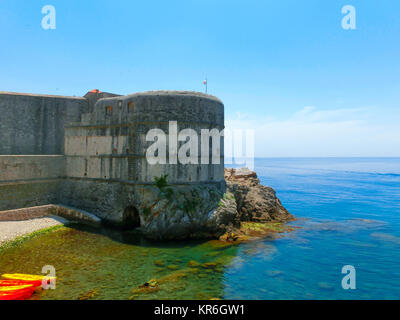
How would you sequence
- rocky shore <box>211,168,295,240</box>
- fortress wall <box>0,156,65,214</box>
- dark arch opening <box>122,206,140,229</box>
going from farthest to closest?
dark arch opening <box>122,206,140,229</box> → fortress wall <box>0,156,65,214</box> → rocky shore <box>211,168,295,240</box>

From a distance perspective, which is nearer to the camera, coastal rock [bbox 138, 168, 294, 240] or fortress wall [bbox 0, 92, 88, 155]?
coastal rock [bbox 138, 168, 294, 240]

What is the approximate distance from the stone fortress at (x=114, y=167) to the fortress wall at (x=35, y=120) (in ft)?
0.25

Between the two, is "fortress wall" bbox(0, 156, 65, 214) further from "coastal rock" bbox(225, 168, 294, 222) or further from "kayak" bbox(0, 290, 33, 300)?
"coastal rock" bbox(225, 168, 294, 222)

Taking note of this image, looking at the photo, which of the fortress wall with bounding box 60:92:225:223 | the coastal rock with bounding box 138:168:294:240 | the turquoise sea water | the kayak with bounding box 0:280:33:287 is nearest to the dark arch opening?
the fortress wall with bounding box 60:92:225:223

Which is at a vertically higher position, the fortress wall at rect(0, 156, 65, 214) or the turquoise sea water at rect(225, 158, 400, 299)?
the fortress wall at rect(0, 156, 65, 214)

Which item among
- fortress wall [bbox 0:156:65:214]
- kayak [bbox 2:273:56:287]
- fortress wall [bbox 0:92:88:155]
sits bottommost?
kayak [bbox 2:273:56:287]

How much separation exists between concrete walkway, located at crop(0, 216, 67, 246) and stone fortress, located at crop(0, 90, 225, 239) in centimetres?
107

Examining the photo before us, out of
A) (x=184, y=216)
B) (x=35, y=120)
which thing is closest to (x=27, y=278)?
(x=184, y=216)

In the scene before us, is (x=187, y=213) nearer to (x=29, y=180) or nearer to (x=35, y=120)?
(x=29, y=180)

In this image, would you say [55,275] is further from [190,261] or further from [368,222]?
[368,222]

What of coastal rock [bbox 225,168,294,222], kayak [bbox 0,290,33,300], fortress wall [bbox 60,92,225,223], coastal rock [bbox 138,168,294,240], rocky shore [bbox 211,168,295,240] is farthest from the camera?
coastal rock [bbox 225,168,294,222]

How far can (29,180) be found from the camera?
2169cm

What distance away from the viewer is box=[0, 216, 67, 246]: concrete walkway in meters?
17.4

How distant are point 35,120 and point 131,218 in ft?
44.4
